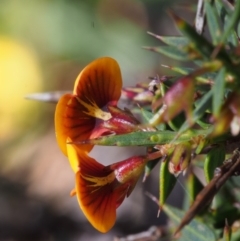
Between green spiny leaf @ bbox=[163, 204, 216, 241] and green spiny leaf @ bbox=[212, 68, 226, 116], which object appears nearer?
green spiny leaf @ bbox=[212, 68, 226, 116]

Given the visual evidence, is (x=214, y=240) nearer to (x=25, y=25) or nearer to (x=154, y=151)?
(x=154, y=151)

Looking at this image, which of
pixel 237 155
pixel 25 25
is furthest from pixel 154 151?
pixel 25 25

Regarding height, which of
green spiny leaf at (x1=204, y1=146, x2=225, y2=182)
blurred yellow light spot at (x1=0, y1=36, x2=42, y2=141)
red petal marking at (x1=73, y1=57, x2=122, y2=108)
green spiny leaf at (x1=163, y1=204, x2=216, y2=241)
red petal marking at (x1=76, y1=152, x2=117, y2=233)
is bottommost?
blurred yellow light spot at (x1=0, y1=36, x2=42, y2=141)

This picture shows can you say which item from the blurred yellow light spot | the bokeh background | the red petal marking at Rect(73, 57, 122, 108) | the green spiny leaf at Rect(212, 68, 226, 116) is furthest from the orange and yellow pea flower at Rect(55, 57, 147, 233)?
the blurred yellow light spot

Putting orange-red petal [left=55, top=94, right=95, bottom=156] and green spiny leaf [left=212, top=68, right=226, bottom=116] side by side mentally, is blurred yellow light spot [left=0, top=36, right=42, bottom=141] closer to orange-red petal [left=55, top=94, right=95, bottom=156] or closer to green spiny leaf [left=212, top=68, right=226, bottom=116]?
orange-red petal [left=55, top=94, right=95, bottom=156]

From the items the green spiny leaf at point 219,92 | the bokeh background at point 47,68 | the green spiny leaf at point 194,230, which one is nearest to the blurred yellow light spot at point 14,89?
the bokeh background at point 47,68

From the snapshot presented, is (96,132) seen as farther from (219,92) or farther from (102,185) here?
(219,92)

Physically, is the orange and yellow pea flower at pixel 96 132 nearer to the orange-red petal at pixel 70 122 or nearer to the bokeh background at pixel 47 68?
the orange-red petal at pixel 70 122
